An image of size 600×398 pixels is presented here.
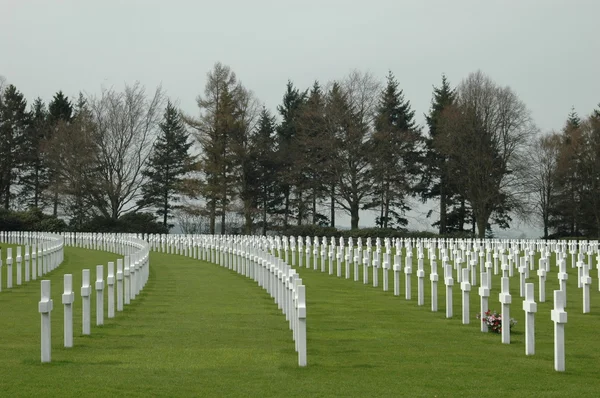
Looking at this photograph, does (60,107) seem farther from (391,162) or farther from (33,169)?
(391,162)

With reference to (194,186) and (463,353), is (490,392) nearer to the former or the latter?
(463,353)

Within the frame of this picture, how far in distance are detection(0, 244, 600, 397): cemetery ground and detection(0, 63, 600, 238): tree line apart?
48118mm

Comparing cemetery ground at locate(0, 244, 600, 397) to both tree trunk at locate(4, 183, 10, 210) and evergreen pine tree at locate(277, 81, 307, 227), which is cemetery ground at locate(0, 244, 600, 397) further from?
tree trunk at locate(4, 183, 10, 210)

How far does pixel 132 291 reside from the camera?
21641 mm

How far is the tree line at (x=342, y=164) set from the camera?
2734 inches

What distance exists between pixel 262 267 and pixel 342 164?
146 ft

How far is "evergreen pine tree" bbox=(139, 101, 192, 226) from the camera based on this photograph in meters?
82.8

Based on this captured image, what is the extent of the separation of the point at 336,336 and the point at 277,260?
15.9ft

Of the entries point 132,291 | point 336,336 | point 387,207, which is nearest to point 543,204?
point 387,207

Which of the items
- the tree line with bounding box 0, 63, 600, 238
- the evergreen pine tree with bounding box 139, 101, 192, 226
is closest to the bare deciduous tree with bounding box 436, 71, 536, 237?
the tree line with bounding box 0, 63, 600, 238

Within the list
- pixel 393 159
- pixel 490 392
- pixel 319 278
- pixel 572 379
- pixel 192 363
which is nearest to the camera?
pixel 490 392

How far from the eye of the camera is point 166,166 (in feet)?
280

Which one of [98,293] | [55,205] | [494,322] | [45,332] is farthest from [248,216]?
[45,332]

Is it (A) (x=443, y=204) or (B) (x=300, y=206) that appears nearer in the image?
(B) (x=300, y=206)
